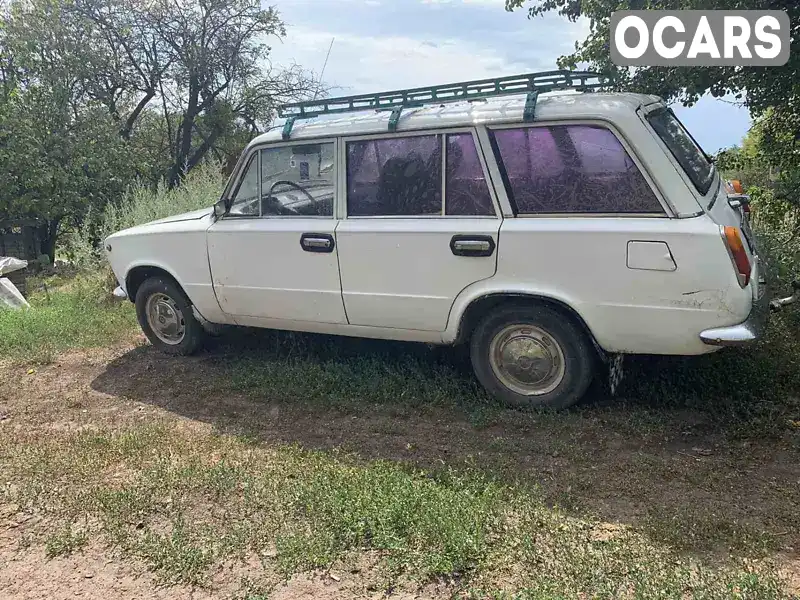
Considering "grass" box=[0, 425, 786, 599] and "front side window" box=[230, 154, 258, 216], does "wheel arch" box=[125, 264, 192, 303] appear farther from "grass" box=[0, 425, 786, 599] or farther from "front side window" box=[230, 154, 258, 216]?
"grass" box=[0, 425, 786, 599]

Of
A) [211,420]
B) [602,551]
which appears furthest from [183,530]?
[602,551]

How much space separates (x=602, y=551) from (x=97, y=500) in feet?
8.46

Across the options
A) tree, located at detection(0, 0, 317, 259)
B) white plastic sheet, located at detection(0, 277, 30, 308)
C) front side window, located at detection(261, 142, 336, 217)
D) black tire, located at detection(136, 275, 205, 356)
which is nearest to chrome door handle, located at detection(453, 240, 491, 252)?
front side window, located at detection(261, 142, 336, 217)

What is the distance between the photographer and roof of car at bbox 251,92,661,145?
409cm

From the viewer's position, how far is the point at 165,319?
19.7ft

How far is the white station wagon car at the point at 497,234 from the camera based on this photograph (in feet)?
12.7

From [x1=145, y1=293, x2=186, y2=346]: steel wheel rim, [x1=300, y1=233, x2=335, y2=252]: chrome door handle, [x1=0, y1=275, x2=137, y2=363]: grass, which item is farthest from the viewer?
[x1=0, y1=275, x2=137, y2=363]: grass

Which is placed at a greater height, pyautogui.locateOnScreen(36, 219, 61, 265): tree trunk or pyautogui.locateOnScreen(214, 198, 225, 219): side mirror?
pyautogui.locateOnScreen(214, 198, 225, 219): side mirror

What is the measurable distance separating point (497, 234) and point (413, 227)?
594 millimetres

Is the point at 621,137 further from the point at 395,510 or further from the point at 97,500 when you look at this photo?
the point at 97,500

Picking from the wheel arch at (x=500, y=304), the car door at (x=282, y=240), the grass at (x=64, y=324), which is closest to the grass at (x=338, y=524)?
the wheel arch at (x=500, y=304)

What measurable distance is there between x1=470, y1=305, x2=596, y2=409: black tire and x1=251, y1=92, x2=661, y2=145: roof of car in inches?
47.4

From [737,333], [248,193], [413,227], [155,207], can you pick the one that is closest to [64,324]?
[155,207]

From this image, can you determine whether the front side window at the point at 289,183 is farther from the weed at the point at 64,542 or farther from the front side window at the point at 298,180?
the weed at the point at 64,542
